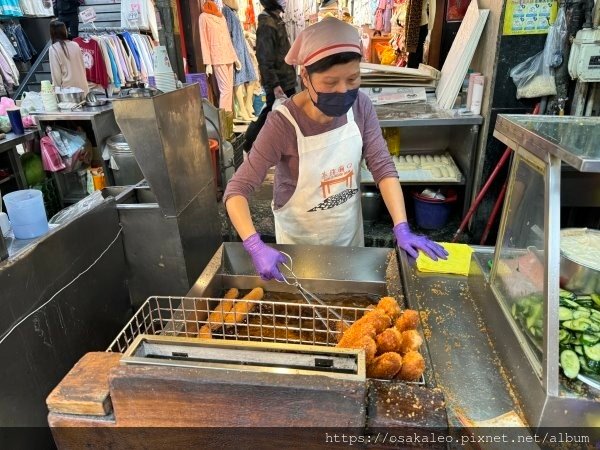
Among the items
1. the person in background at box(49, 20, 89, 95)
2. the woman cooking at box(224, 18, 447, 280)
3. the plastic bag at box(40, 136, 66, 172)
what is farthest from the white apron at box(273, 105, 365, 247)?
the person in background at box(49, 20, 89, 95)

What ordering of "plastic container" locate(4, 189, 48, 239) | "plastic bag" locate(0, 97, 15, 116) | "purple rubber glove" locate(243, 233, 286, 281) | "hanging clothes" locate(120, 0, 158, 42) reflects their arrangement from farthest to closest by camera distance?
"hanging clothes" locate(120, 0, 158, 42), "plastic bag" locate(0, 97, 15, 116), "plastic container" locate(4, 189, 48, 239), "purple rubber glove" locate(243, 233, 286, 281)

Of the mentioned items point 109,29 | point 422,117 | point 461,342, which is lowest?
point 461,342

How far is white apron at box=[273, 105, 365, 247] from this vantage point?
6.75 feet

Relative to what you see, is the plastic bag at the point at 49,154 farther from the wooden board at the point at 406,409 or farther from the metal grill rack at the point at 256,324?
the wooden board at the point at 406,409

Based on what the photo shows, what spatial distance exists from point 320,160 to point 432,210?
91.7 inches

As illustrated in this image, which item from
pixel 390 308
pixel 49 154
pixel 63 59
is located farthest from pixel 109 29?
pixel 390 308

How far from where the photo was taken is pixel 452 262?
179 centimetres

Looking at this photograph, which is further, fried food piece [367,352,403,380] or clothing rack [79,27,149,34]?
clothing rack [79,27,149,34]

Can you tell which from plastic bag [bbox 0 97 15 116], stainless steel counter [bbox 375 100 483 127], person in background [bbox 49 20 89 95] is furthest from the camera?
person in background [bbox 49 20 89 95]

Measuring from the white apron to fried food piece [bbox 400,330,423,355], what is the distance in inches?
43.3

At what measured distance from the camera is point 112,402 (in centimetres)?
92

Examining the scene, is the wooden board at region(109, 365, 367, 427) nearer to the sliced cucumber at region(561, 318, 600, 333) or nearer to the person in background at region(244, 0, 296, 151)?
the sliced cucumber at region(561, 318, 600, 333)

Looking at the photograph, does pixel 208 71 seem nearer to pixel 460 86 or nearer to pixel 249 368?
pixel 460 86

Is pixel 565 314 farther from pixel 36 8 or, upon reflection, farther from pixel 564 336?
pixel 36 8
